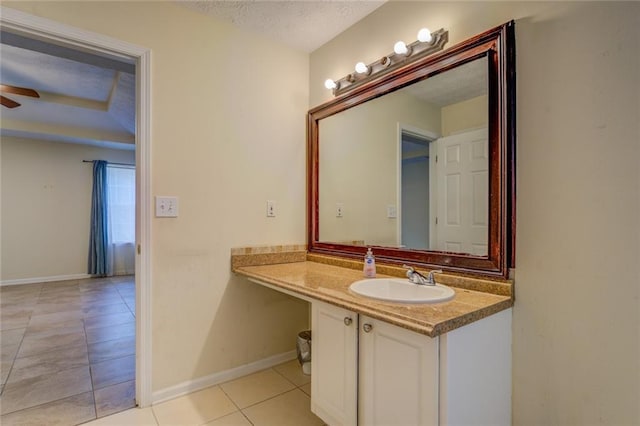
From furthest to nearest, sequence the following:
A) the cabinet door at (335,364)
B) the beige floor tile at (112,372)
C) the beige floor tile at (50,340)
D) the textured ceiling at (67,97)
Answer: the textured ceiling at (67,97) → the beige floor tile at (50,340) → the beige floor tile at (112,372) → the cabinet door at (335,364)

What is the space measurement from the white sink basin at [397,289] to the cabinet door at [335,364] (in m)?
0.16

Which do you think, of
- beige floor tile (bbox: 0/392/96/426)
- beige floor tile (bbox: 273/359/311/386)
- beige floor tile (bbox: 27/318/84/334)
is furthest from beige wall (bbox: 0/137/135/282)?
beige floor tile (bbox: 273/359/311/386)

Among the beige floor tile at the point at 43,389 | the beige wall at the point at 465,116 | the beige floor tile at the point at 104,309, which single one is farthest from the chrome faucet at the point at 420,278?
the beige floor tile at the point at 104,309

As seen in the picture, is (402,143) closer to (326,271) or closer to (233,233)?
(326,271)

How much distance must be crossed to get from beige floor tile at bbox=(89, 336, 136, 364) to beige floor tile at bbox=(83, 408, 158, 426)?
87cm

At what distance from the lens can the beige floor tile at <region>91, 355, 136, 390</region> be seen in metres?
2.07

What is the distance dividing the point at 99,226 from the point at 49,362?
11.7 feet

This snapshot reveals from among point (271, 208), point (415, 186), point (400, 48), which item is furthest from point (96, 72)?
point (415, 186)

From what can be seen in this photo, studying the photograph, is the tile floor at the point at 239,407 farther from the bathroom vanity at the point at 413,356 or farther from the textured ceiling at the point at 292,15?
the textured ceiling at the point at 292,15

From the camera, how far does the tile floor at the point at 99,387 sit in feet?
5.54

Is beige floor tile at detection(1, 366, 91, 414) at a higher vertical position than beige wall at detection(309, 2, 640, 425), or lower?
lower

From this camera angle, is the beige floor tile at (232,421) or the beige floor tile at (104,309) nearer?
the beige floor tile at (232,421)

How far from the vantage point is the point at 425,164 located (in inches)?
68.4

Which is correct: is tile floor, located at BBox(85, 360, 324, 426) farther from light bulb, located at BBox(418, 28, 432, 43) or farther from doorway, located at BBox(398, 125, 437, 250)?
light bulb, located at BBox(418, 28, 432, 43)
